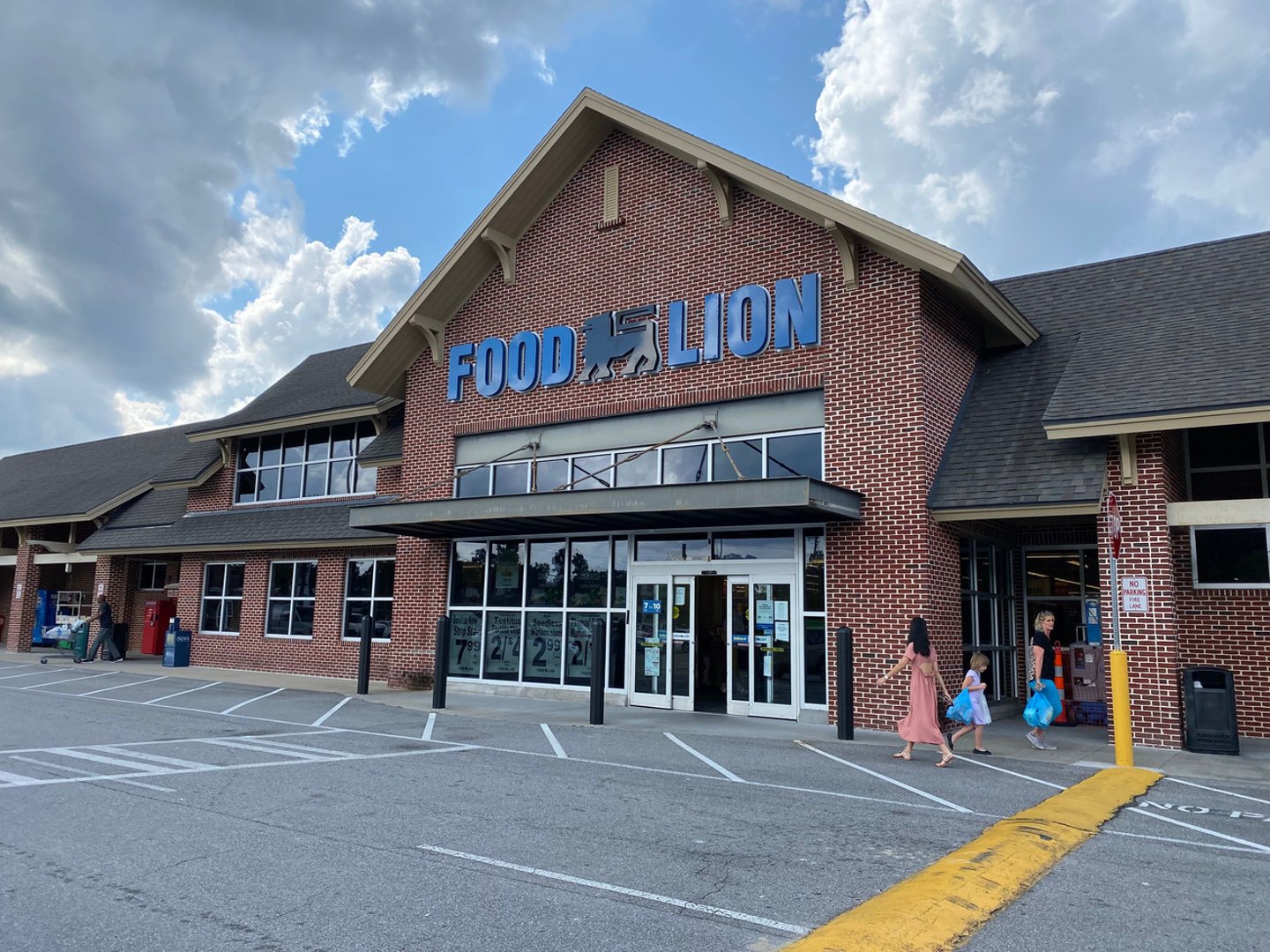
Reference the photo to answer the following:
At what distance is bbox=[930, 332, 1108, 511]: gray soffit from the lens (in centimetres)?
1208

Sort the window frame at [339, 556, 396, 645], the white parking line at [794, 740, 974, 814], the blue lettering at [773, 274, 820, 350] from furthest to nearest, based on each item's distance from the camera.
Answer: the window frame at [339, 556, 396, 645]
the blue lettering at [773, 274, 820, 350]
the white parking line at [794, 740, 974, 814]

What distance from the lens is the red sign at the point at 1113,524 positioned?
10602 millimetres

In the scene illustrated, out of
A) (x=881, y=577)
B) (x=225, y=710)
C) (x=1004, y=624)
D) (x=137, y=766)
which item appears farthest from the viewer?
(x=1004, y=624)

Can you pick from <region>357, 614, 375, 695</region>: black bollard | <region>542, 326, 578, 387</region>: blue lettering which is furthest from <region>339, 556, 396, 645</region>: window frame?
<region>542, 326, 578, 387</region>: blue lettering

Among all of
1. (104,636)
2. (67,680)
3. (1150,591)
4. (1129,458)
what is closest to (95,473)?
(104,636)

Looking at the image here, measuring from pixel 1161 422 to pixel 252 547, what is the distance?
60.4ft

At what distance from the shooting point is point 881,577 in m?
12.8

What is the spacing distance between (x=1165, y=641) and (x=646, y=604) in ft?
24.3

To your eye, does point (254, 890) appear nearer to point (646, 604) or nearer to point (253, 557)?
point (646, 604)

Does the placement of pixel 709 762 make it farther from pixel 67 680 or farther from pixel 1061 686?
pixel 67 680

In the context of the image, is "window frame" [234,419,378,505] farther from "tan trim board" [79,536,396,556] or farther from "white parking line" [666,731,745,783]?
"white parking line" [666,731,745,783]

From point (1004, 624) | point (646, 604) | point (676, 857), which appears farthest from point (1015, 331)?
point (676, 857)

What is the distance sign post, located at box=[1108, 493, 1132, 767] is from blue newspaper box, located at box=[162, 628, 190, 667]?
20.8 meters

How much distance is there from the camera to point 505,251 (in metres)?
17.6
